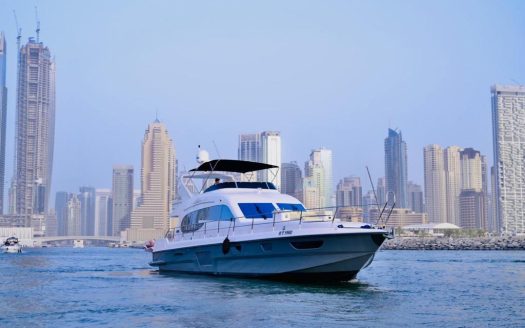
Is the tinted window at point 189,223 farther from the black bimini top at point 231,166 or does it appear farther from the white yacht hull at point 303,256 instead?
the white yacht hull at point 303,256

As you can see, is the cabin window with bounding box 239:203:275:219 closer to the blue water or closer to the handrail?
the handrail

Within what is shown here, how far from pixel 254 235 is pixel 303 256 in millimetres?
1994

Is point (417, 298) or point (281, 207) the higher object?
point (281, 207)

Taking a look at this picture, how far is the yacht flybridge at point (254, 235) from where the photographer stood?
2144 cm

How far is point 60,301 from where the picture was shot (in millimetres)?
19141

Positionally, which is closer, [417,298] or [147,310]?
[147,310]

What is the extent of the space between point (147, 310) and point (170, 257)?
40.2 ft

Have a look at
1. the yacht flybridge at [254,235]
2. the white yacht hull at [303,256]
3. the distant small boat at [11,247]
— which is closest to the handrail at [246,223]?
the yacht flybridge at [254,235]

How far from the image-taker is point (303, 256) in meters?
21.9

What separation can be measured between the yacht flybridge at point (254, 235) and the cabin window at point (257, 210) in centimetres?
4

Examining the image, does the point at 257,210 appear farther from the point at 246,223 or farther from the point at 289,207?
the point at 289,207

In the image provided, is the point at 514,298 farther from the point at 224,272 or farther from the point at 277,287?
the point at 224,272

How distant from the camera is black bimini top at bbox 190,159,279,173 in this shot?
28.2 m

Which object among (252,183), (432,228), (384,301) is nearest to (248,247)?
(252,183)
